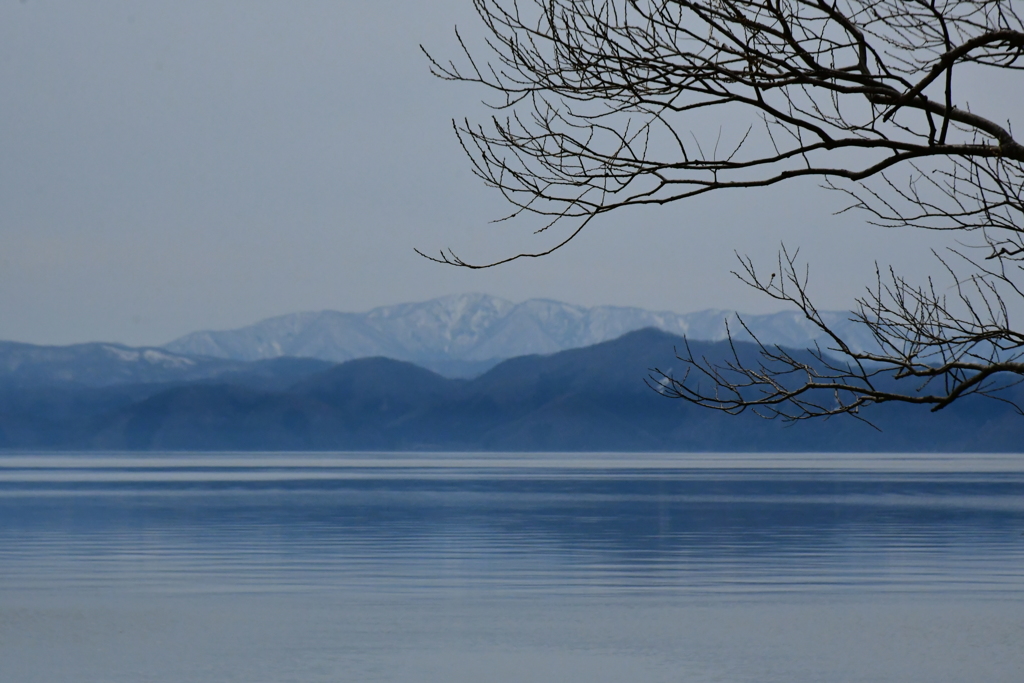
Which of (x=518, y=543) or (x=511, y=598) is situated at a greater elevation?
(x=511, y=598)

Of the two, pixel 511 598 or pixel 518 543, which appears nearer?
pixel 511 598

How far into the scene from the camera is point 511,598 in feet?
66.7

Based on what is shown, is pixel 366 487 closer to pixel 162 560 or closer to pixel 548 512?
pixel 548 512

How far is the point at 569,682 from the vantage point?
45.4 ft

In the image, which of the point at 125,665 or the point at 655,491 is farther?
the point at 655,491

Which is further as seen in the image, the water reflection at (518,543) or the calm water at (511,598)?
the water reflection at (518,543)

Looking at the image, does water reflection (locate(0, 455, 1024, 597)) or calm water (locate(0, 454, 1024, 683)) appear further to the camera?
water reflection (locate(0, 455, 1024, 597))

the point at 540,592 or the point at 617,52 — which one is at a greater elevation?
the point at 617,52

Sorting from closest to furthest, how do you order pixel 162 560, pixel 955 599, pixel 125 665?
pixel 125 665, pixel 955 599, pixel 162 560

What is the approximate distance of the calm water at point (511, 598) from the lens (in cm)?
1491

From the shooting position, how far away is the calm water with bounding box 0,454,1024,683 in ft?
48.9

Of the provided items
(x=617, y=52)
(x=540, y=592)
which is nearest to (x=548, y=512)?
(x=540, y=592)

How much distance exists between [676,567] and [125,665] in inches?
516

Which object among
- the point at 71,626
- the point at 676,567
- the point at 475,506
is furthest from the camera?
the point at 475,506
